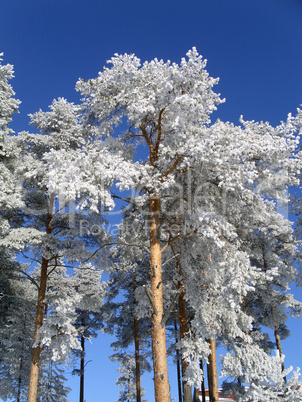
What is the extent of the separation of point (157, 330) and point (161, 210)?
427 cm

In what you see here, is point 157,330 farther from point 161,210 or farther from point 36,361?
point 36,361

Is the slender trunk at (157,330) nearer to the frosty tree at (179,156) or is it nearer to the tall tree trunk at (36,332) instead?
the frosty tree at (179,156)

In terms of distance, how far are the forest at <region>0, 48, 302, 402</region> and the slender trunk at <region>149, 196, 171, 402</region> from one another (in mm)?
32

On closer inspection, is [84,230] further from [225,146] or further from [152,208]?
[225,146]

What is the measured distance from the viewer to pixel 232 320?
45.3ft

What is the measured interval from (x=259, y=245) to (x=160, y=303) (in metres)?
10.9

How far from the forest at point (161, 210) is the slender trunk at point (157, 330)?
0.03m

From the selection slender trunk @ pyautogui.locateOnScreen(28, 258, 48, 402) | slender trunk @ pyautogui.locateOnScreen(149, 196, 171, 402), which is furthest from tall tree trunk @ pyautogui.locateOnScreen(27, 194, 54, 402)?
slender trunk @ pyautogui.locateOnScreen(149, 196, 171, 402)

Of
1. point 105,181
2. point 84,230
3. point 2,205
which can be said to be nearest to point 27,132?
point 2,205

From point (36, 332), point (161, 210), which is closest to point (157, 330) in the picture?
point (161, 210)

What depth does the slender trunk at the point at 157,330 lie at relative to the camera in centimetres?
893

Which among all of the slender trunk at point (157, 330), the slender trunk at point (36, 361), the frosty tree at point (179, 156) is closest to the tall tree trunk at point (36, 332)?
the slender trunk at point (36, 361)

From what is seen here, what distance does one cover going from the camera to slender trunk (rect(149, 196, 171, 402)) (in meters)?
8.93

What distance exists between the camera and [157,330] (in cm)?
944
